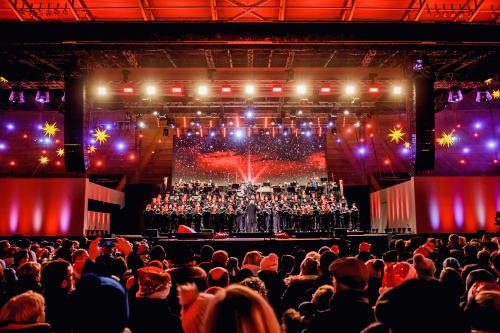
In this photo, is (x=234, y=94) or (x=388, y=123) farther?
(x=388, y=123)

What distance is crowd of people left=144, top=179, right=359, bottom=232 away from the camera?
15.4 metres

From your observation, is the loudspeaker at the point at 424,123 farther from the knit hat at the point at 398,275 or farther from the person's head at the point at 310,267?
the knit hat at the point at 398,275

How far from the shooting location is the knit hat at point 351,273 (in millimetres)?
2107

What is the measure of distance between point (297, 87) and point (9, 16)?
Answer: 311 inches

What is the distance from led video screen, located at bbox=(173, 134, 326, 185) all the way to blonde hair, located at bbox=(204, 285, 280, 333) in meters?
19.3

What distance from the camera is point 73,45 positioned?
785cm

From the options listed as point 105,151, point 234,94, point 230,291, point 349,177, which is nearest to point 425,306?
point 230,291

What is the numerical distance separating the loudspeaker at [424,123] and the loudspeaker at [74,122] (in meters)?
8.53

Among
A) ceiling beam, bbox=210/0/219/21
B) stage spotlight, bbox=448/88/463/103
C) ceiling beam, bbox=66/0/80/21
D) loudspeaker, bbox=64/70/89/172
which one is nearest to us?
ceiling beam, bbox=210/0/219/21

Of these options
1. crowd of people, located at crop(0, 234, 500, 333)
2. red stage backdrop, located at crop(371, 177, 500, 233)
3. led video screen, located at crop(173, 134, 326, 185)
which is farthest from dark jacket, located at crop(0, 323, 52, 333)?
led video screen, located at crop(173, 134, 326, 185)

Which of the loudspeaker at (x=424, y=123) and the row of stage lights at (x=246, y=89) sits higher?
the row of stage lights at (x=246, y=89)

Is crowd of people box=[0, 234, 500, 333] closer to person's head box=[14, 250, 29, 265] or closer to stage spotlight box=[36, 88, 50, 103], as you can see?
person's head box=[14, 250, 29, 265]

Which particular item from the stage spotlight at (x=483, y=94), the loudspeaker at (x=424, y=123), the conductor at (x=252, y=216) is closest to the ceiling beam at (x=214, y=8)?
the loudspeaker at (x=424, y=123)

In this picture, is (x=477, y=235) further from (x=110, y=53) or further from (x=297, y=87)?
(x=110, y=53)
